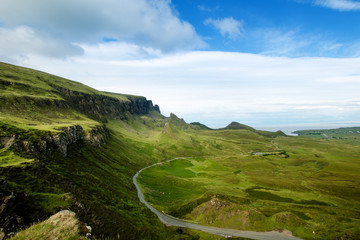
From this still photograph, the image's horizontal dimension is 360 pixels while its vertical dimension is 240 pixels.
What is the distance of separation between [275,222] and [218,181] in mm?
84077

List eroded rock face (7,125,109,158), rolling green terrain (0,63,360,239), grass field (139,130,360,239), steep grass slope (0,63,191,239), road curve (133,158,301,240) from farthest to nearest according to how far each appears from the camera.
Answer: grass field (139,130,360,239) → eroded rock face (7,125,109,158) → road curve (133,158,301,240) → rolling green terrain (0,63,360,239) → steep grass slope (0,63,191,239)

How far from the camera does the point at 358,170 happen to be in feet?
622

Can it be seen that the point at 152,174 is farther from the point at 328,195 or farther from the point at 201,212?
the point at 328,195

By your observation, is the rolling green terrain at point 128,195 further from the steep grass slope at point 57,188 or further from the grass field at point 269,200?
the grass field at point 269,200

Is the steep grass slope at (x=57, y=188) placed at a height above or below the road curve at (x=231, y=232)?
above

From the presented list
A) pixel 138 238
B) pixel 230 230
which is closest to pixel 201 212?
pixel 230 230

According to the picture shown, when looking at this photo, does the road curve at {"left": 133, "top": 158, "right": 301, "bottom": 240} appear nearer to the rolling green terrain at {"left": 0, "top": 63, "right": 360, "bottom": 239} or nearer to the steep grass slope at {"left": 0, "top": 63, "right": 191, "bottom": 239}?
the rolling green terrain at {"left": 0, "top": 63, "right": 360, "bottom": 239}

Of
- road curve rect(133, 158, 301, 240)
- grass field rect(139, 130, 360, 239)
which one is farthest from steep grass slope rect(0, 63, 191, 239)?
grass field rect(139, 130, 360, 239)

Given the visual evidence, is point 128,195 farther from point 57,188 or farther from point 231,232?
point 231,232

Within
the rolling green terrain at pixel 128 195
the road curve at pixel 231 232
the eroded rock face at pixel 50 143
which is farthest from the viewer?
the eroded rock face at pixel 50 143

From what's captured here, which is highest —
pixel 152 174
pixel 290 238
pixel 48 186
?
pixel 48 186

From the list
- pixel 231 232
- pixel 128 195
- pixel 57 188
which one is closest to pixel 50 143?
pixel 128 195

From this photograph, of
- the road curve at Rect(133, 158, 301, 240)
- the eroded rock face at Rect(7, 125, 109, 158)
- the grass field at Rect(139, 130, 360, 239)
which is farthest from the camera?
the grass field at Rect(139, 130, 360, 239)

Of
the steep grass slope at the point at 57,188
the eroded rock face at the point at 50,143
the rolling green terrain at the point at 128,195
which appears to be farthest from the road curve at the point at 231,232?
the eroded rock face at the point at 50,143
